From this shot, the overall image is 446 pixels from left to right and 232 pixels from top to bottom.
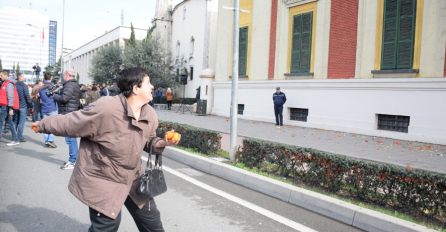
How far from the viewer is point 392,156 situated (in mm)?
9078

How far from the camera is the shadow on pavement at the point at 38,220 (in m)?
4.20

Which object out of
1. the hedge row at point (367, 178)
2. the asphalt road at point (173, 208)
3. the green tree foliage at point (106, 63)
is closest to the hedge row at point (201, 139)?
the asphalt road at point (173, 208)

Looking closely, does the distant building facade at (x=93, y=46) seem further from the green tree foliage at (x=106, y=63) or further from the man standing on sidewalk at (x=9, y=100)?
the man standing on sidewalk at (x=9, y=100)

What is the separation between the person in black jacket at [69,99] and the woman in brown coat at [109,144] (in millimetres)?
4750

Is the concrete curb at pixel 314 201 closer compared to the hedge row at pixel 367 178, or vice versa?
the concrete curb at pixel 314 201

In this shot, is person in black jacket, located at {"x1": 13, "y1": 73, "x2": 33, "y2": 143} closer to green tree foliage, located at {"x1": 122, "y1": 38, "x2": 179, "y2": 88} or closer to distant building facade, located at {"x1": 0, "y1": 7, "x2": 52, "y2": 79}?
green tree foliage, located at {"x1": 122, "y1": 38, "x2": 179, "y2": 88}

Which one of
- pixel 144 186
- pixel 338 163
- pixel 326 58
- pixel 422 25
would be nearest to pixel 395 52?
pixel 422 25

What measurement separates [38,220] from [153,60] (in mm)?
32047

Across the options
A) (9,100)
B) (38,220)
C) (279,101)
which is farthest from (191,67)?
(38,220)

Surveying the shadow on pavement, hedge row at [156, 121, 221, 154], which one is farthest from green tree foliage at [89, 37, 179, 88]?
the shadow on pavement

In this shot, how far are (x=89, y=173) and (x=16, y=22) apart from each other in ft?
716

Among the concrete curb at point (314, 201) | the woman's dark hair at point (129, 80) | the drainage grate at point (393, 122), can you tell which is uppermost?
the woman's dark hair at point (129, 80)

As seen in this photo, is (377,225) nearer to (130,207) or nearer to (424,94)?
(130,207)

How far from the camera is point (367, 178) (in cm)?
503
